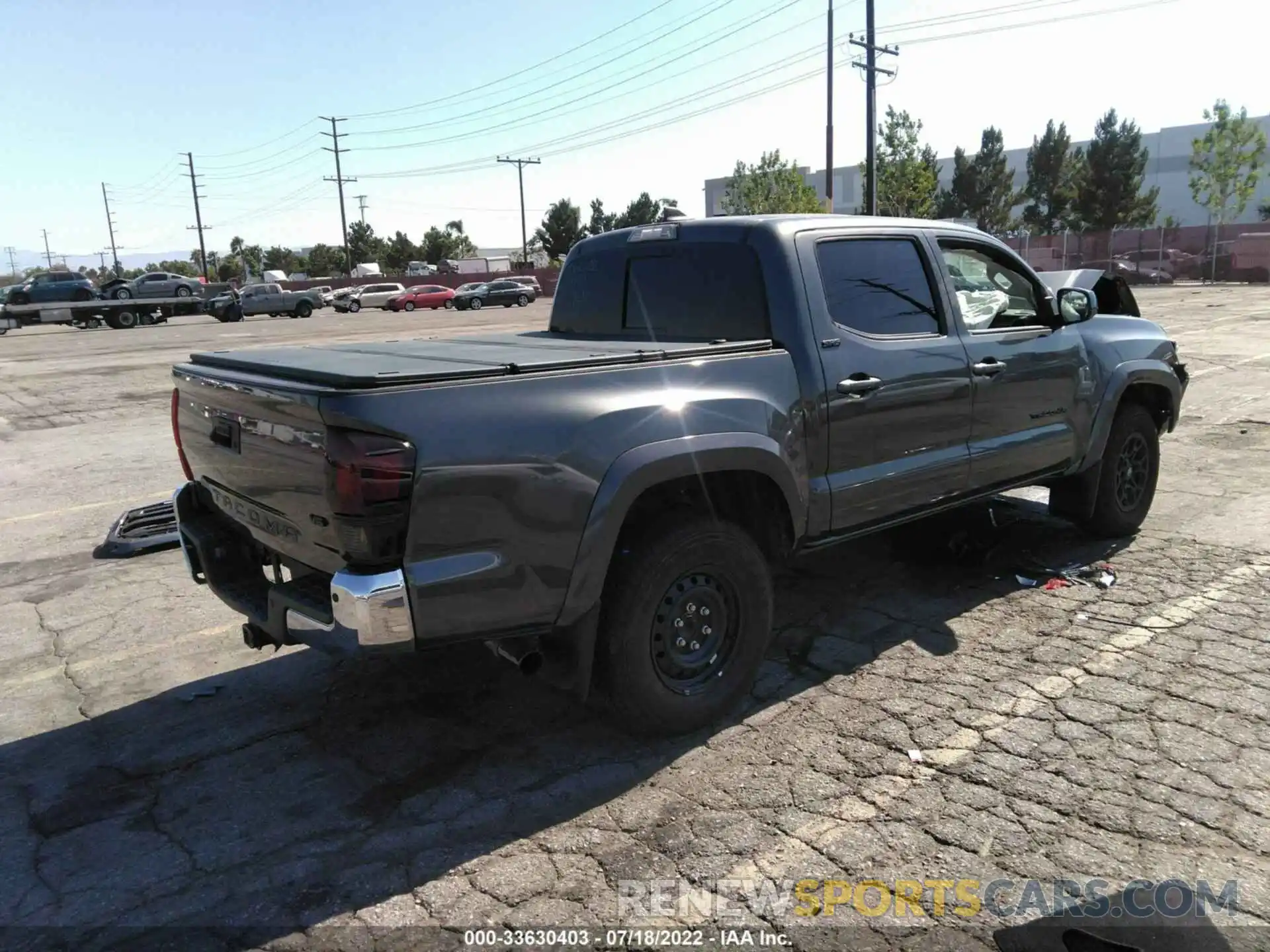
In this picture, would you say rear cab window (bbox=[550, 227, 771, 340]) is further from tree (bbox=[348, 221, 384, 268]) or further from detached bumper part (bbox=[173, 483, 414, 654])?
tree (bbox=[348, 221, 384, 268])

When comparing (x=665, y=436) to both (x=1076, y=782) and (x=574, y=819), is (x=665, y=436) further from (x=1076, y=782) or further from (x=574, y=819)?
(x=1076, y=782)

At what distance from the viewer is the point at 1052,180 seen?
205 ft

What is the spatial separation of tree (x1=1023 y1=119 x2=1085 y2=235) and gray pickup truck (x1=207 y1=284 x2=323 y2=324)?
1895 inches

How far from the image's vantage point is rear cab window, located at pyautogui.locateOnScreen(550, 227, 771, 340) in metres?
3.98

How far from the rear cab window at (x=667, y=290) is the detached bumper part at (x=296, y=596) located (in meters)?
1.94

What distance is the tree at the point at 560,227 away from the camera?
254 ft

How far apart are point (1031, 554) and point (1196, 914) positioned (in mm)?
3324

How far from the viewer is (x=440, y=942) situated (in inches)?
99.8

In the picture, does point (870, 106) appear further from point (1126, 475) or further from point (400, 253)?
point (400, 253)

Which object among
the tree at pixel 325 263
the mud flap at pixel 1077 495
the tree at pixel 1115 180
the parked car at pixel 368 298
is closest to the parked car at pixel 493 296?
the parked car at pixel 368 298

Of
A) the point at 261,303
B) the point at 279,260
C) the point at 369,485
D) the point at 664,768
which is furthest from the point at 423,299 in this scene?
the point at 279,260

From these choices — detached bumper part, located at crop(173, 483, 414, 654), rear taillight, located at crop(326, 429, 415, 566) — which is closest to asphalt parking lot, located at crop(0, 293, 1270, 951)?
detached bumper part, located at crop(173, 483, 414, 654)

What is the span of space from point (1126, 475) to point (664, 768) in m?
4.00

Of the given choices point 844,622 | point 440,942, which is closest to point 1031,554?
point 844,622
